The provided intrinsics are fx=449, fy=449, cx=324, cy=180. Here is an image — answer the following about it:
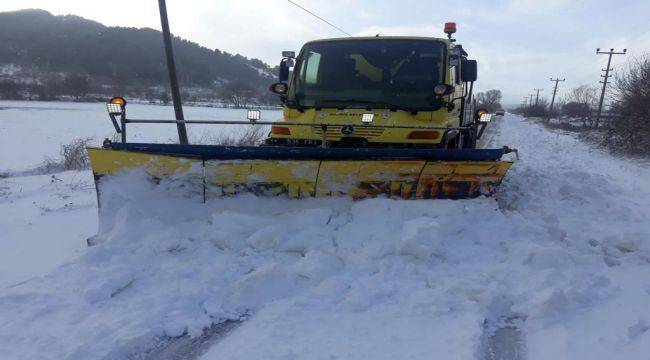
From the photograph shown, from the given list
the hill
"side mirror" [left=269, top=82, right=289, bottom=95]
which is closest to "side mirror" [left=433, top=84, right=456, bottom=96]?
"side mirror" [left=269, top=82, right=289, bottom=95]

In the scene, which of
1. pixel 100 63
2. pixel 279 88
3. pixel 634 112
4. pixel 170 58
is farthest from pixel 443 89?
pixel 100 63

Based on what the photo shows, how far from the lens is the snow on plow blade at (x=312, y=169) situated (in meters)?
4.24

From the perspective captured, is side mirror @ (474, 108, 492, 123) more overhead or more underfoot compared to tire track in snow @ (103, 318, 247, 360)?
more overhead

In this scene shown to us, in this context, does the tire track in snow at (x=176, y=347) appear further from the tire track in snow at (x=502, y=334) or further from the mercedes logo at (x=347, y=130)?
the mercedes logo at (x=347, y=130)

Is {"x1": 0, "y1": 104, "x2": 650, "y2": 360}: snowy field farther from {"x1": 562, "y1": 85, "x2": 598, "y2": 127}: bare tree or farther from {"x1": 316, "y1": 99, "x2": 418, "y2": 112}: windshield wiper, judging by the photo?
{"x1": 562, "y1": 85, "x2": 598, "y2": 127}: bare tree

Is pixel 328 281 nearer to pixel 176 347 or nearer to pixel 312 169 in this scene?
pixel 176 347

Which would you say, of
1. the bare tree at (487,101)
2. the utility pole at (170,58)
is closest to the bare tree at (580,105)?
the bare tree at (487,101)

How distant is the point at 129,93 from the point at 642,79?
3031 inches

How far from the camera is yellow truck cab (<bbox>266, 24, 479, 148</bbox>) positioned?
5000mm

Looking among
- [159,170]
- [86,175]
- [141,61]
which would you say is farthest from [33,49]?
[159,170]

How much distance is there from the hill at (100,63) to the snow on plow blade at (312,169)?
225 feet

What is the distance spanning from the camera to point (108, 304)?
2.99 metres

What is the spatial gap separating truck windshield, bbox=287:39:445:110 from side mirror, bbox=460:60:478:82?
636 millimetres

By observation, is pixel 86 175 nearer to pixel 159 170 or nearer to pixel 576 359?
pixel 159 170
